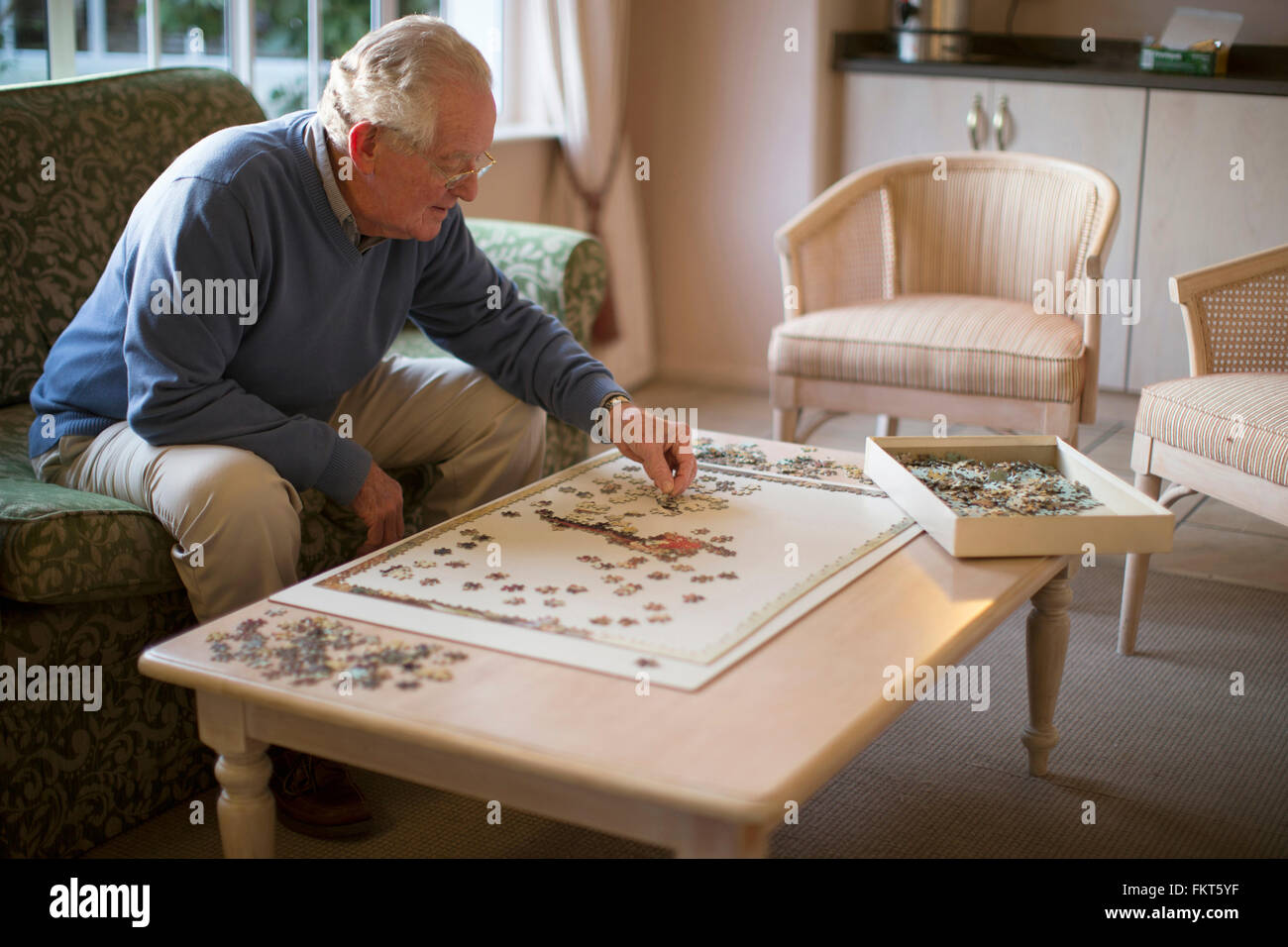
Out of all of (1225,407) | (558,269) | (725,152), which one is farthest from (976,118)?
(1225,407)

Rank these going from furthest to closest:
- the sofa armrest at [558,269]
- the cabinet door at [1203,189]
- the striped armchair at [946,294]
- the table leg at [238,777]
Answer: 1. the cabinet door at [1203,189]
2. the striped armchair at [946,294]
3. the sofa armrest at [558,269]
4. the table leg at [238,777]

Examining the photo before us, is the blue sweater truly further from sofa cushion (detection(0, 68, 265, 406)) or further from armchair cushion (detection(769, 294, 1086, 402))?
armchair cushion (detection(769, 294, 1086, 402))

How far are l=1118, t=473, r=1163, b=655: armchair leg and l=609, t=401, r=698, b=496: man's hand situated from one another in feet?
3.03

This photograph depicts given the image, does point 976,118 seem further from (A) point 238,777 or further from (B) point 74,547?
(A) point 238,777

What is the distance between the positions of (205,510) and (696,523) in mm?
656

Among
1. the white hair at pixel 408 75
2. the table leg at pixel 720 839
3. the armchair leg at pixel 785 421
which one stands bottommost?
the table leg at pixel 720 839

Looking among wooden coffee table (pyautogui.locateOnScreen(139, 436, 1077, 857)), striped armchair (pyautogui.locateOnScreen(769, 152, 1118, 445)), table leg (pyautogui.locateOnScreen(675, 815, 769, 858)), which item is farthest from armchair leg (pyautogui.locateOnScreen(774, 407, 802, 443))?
table leg (pyautogui.locateOnScreen(675, 815, 769, 858))

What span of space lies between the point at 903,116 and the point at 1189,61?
0.83 meters

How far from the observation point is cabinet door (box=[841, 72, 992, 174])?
4070 millimetres

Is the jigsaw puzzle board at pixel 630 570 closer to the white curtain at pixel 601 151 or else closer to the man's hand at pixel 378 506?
the man's hand at pixel 378 506

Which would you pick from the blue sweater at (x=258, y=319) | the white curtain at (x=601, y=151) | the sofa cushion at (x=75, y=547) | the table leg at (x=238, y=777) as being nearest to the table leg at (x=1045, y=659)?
the blue sweater at (x=258, y=319)

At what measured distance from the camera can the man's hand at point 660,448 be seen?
6.49 ft

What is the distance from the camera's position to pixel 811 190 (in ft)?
13.8

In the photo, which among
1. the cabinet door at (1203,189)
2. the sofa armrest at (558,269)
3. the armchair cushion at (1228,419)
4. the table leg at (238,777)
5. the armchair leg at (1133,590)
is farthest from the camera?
the cabinet door at (1203,189)
